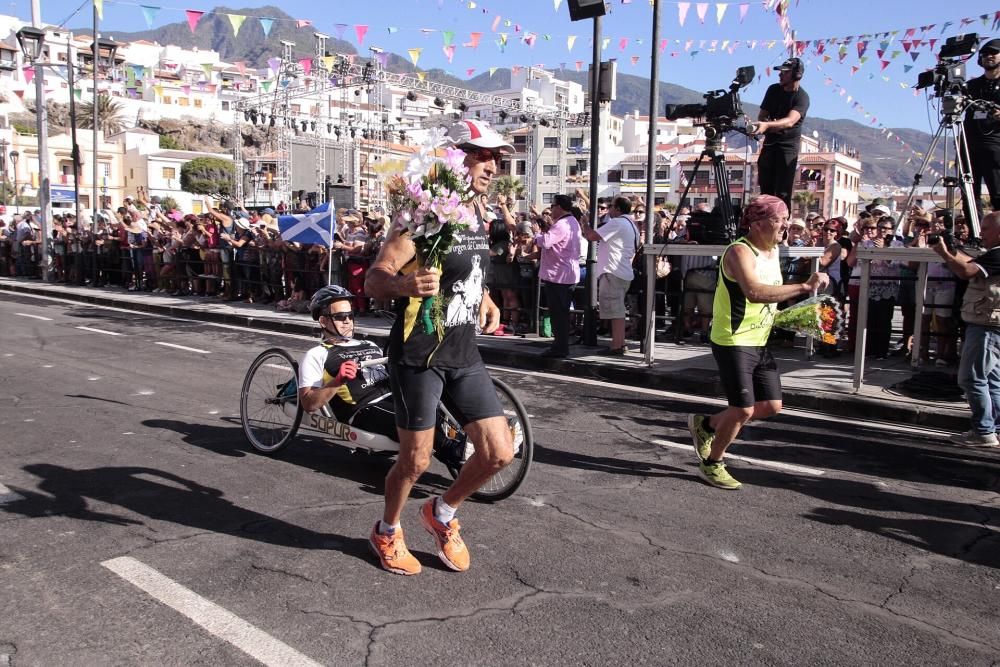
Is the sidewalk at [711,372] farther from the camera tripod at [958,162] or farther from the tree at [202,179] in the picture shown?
the tree at [202,179]

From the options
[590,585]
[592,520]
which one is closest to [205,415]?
[592,520]

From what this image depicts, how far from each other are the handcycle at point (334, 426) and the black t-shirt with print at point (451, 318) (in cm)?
60

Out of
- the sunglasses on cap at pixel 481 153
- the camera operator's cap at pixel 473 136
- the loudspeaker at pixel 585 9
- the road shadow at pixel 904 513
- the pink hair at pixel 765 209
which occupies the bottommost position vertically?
the road shadow at pixel 904 513

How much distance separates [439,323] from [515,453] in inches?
49.9

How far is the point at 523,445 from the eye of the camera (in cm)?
483

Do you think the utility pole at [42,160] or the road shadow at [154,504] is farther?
the utility pole at [42,160]

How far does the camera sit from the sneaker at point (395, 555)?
3850 mm

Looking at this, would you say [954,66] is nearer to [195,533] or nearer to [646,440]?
[646,440]

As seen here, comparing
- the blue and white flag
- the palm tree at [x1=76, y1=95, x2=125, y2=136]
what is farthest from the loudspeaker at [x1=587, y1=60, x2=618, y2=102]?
the palm tree at [x1=76, y1=95, x2=125, y2=136]

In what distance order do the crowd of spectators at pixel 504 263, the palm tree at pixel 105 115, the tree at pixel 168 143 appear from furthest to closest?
the tree at pixel 168 143, the palm tree at pixel 105 115, the crowd of spectators at pixel 504 263

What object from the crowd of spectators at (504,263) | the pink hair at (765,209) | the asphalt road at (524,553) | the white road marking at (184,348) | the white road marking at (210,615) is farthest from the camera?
the white road marking at (184,348)

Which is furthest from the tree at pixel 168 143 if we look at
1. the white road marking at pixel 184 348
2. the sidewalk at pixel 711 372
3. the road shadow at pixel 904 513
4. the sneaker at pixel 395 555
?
the sneaker at pixel 395 555

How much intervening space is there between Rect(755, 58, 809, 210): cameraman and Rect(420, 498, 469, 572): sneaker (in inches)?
243

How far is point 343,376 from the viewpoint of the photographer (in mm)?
5328
